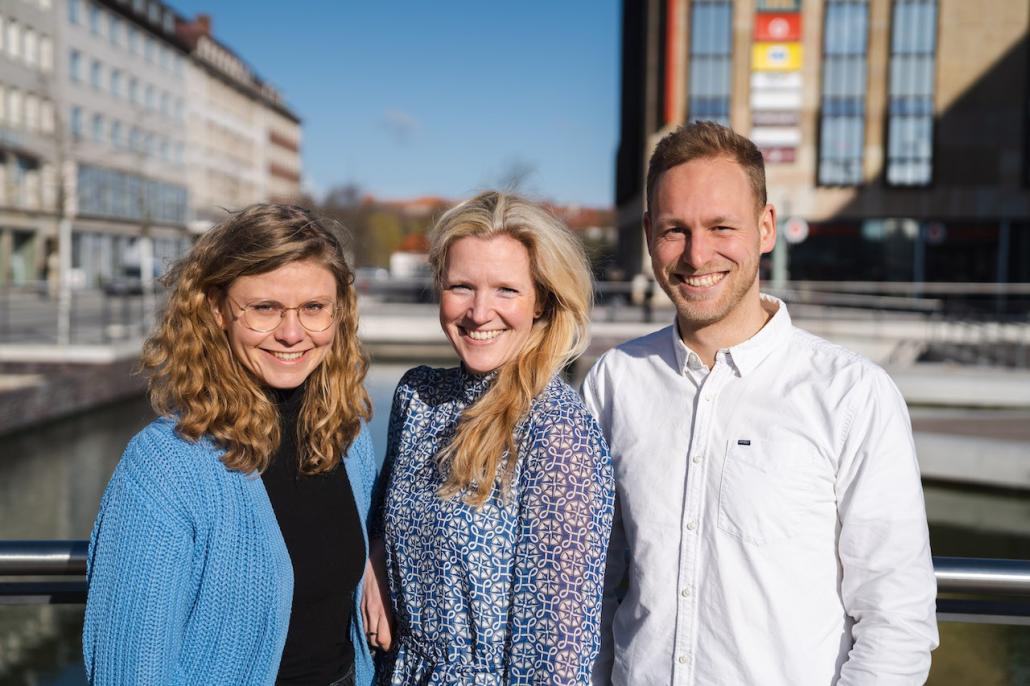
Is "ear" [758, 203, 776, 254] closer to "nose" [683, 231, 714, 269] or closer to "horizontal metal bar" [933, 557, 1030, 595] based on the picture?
"nose" [683, 231, 714, 269]

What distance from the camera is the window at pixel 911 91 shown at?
4266 centimetres

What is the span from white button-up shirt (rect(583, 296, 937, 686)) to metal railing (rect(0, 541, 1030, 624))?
0.47m

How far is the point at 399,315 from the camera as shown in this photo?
26516mm

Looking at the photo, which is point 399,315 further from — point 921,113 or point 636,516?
point 921,113

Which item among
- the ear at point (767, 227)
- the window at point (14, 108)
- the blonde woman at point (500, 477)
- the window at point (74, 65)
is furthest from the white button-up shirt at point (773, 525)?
the window at point (74, 65)

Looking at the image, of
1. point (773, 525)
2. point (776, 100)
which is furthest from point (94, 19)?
point (773, 525)

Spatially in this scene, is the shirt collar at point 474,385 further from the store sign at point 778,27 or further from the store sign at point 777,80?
the store sign at point 778,27

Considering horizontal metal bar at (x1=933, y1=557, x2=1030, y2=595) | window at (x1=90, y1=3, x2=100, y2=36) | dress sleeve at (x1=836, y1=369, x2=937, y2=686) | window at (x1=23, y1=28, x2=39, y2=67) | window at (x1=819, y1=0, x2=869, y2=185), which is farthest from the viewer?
window at (x1=90, y1=3, x2=100, y2=36)

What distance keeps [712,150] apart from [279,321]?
1.15m

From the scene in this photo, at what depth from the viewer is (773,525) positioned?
212cm

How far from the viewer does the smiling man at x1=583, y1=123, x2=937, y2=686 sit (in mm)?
1992

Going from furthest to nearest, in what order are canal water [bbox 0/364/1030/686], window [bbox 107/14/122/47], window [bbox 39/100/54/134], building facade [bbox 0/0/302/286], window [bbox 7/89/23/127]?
window [bbox 107/14/122/47] → window [bbox 39/100/54/134] → window [bbox 7/89/23/127] → building facade [bbox 0/0/302/286] → canal water [bbox 0/364/1030/686]

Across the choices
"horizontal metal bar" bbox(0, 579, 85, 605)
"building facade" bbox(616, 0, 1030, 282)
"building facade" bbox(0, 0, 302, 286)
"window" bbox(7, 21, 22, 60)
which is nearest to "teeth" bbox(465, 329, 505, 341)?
"horizontal metal bar" bbox(0, 579, 85, 605)

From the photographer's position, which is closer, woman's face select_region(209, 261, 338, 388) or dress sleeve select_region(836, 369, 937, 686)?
dress sleeve select_region(836, 369, 937, 686)
